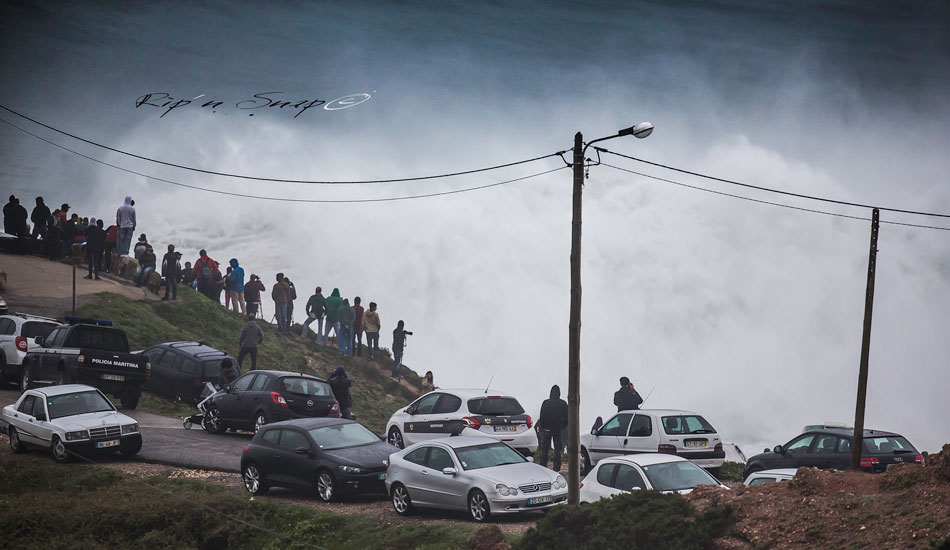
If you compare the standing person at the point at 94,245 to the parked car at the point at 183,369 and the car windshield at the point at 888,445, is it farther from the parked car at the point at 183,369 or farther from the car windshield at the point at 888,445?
the car windshield at the point at 888,445

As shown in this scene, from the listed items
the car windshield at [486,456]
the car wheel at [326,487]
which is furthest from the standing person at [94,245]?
the car windshield at [486,456]

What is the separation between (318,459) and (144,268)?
2497 cm

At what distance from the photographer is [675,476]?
1523 cm

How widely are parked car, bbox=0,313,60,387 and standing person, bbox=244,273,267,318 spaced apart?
9.98 meters

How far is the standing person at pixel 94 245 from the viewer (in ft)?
118

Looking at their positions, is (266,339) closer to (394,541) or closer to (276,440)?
(276,440)

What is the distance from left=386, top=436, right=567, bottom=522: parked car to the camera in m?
15.7

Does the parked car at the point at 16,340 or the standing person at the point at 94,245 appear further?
the standing person at the point at 94,245

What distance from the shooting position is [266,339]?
37875 millimetres

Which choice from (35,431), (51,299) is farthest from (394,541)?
(51,299)

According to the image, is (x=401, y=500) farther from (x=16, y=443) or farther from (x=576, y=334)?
(x=16, y=443)

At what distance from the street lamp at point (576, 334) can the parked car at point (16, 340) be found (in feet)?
59.3

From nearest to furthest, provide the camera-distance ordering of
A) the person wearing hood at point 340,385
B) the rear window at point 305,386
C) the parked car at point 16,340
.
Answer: the rear window at point 305,386 → the person wearing hood at point 340,385 → the parked car at point 16,340

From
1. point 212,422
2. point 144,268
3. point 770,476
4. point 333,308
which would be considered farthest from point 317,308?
point 770,476
